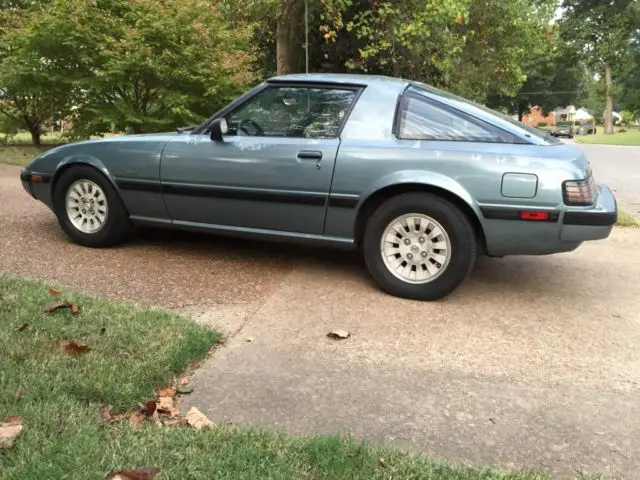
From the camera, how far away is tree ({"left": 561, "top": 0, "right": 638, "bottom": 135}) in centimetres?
5400

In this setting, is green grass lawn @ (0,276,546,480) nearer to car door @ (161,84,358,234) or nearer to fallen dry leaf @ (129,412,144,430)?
Answer: fallen dry leaf @ (129,412,144,430)

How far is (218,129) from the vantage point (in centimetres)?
470

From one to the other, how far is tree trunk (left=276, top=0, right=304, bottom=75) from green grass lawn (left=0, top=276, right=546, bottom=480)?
11336 mm

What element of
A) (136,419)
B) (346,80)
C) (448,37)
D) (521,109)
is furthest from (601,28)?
(136,419)

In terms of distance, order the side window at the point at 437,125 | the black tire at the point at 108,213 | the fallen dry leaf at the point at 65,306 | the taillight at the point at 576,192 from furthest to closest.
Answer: the black tire at the point at 108,213 → the side window at the point at 437,125 → the taillight at the point at 576,192 → the fallen dry leaf at the point at 65,306

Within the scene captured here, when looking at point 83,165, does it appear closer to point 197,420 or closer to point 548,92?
point 197,420

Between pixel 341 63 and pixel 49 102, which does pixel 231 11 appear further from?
pixel 49 102

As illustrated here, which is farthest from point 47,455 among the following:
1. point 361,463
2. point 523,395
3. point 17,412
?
point 523,395

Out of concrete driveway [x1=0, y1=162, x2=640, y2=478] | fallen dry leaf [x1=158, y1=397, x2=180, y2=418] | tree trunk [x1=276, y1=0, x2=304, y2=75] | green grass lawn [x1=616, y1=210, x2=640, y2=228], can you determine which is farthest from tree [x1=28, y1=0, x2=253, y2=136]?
fallen dry leaf [x1=158, y1=397, x2=180, y2=418]

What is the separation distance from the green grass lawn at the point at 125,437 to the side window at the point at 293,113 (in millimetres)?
2005

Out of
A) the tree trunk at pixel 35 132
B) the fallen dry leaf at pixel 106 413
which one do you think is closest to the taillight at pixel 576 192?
the fallen dry leaf at pixel 106 413

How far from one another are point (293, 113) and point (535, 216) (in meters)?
1.96

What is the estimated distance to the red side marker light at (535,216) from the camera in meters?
3.96

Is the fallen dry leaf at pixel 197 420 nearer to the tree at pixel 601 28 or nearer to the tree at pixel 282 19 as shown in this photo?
the tree at pixel 282 19
